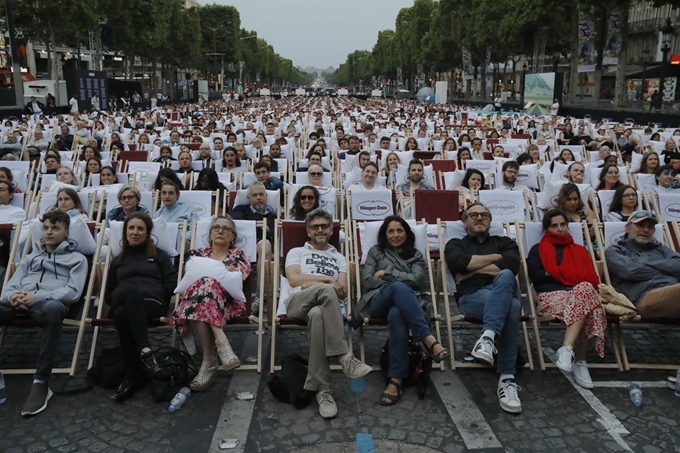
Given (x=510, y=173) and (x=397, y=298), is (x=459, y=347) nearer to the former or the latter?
(x=397, y=298)

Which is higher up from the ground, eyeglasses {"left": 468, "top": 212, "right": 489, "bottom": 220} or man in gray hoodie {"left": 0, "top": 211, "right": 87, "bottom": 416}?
eyeglasses {"left": 468, "top": 212, "right": 489, "bottom": 220}

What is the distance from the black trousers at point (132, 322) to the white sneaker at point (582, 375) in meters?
3.09

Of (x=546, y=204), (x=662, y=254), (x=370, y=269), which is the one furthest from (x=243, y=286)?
(x=546, y=204)

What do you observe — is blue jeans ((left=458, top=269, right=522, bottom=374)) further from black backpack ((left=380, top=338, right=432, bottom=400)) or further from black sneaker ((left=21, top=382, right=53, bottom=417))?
black sneaker ((left=21, top=382, right=53, bottom=417))

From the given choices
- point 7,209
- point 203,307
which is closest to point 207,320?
point 203,307

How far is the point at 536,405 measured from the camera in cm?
427

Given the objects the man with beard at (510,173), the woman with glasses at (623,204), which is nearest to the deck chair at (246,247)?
the woman with glasses at (623,204)

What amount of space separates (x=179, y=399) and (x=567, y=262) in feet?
10.3

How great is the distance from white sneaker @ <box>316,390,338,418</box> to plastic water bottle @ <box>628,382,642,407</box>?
202cm

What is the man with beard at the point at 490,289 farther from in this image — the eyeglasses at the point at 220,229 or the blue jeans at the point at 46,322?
the blue jeans at the point at 46,322

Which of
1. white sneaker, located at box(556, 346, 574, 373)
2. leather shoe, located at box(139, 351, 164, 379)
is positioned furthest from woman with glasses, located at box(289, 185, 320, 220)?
white sneaker, located at box(556, 346, 574, 373)

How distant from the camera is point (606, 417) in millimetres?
4078

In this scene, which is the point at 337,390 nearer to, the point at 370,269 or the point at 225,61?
the point at 370,269

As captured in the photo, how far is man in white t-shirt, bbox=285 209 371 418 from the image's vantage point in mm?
4270
